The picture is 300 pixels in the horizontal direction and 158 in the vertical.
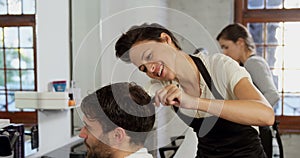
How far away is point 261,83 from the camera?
284 centimetres

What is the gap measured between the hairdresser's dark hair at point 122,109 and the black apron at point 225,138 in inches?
13.8

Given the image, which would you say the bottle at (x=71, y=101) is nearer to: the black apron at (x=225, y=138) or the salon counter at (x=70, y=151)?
the salon counter at (x=70, y=151)

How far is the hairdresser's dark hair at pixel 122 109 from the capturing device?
4.17 ft

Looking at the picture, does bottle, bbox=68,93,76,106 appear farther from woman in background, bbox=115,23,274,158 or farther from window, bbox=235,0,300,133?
window, bbox=235,0,300,133

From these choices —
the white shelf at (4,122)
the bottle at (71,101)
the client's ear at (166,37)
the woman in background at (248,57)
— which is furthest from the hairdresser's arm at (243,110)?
the woman in background at (248,57)

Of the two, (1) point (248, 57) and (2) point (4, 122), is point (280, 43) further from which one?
(2) point (4, 122)

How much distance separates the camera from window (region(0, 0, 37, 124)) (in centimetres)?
175

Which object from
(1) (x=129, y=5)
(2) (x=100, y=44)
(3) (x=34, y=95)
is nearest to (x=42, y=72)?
(3) (x=34, y=95)

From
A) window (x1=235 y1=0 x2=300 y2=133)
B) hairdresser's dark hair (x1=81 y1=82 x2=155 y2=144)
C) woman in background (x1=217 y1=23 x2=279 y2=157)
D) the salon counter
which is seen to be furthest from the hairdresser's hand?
window (x1=235 y1=0 x2=300 y2=133)

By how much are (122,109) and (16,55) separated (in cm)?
79

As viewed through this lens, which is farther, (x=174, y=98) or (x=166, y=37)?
(x=166, y=37)

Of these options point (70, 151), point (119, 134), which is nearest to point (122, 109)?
point (119, 134)

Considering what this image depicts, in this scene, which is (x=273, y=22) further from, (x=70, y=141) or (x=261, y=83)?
(x=70, y=141)

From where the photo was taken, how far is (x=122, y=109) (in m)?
1.27
